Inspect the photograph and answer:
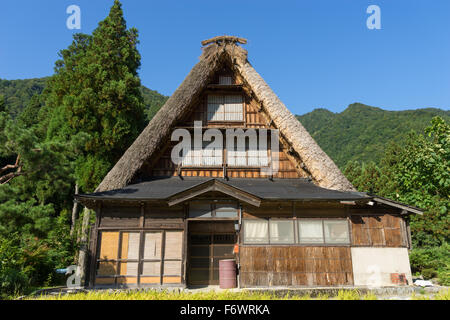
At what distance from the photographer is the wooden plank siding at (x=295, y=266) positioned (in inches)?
348

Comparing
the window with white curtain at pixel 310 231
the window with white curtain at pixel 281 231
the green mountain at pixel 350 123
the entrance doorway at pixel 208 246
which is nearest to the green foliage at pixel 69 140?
the entrance doorway at pixel 208 246

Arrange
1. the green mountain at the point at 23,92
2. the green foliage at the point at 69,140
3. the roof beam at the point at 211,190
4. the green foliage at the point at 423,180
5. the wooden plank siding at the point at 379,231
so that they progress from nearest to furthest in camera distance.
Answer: the green foliage at the point at 69,140
the roof beam at the point at 211,190
the wooden plank siding at the point at 379,231
the green foliage at the point at 423,180
the green mountain at the point at 23,92

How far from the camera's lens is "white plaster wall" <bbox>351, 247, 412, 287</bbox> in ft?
29.2

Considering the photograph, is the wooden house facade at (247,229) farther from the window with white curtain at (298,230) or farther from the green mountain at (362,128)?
the green mountain at (362,128)

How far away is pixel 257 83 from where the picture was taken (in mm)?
11695

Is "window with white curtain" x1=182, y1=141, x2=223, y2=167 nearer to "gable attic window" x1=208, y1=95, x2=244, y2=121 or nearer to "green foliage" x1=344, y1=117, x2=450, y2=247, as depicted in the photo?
"gable attic window" x1=208, y1=95, x2=244, y2=121

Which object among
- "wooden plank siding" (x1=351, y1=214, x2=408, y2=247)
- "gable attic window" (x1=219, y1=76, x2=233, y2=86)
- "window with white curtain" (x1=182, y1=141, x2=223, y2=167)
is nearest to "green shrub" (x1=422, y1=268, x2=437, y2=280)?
"wooden plank siding" (x1=351, y1=214, x2=408, y2=247)

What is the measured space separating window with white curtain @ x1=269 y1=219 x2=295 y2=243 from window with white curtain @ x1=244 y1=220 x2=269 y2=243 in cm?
17

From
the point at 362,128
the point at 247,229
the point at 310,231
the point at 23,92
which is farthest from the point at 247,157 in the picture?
the point at 23,92

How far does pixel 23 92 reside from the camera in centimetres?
4631

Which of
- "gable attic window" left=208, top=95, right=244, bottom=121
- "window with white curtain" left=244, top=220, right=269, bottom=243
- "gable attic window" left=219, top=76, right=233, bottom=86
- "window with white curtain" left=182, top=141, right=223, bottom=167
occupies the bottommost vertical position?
"window with white curtain" left=244, top=220, right=269, bottom=243

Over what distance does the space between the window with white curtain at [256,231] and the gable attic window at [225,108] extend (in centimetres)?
464

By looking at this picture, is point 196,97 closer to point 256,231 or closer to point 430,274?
point 256,231

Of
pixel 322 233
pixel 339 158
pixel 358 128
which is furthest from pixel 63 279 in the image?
pixel 358 128
